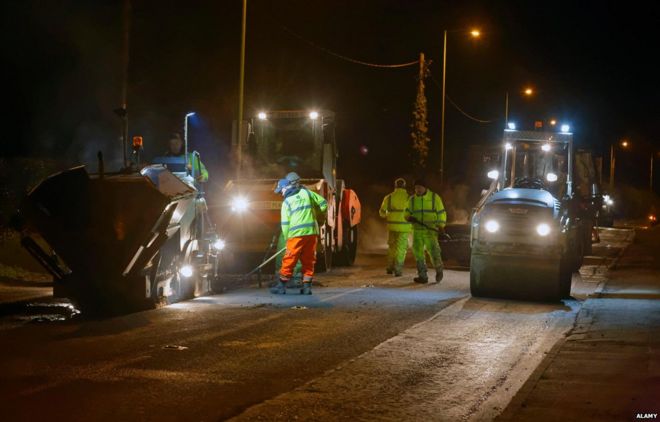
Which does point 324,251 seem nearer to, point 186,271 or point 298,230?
point 298,230

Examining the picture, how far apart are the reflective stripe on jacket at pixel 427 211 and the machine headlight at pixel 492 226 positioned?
262 cm

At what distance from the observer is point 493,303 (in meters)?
12.6

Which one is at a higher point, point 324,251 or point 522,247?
point 522,247

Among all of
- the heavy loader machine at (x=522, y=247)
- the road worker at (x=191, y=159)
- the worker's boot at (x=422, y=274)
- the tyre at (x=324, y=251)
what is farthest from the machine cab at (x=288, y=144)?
the heavy loader machine at (x=522, y=247)

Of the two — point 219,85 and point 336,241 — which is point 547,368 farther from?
point 219,85

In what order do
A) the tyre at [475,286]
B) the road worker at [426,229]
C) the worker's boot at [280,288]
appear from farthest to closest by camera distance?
the road worker at [426,229]
the tyre at [475,286]
the worker's boot at [280,288]

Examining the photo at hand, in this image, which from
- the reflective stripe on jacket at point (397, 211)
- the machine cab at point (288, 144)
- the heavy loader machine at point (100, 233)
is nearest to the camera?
the heavy loader machine at point (100, 233)

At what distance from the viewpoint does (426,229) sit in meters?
15.7

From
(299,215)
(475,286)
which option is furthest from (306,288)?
(475,286)

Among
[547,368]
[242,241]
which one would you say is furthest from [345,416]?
[242,241]

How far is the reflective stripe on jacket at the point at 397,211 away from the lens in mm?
17078

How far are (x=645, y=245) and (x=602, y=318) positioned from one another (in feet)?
72.0

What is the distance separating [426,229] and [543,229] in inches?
125

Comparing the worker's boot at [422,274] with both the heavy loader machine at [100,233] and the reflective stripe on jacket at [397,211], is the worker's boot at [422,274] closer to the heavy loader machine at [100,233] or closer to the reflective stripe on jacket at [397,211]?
the reflective stripe on jacket at [397,211]
